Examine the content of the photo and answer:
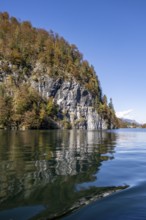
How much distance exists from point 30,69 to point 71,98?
28.7 meters

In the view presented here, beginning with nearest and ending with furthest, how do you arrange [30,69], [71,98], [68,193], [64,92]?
[68,193], [64,92], [71,98], [30,69]

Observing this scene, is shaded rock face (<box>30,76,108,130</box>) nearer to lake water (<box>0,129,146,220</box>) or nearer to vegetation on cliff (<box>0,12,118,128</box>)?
vegetation on cliff (<box>0,12,118,128</box>)

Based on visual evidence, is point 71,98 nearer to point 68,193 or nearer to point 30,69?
point 30,69

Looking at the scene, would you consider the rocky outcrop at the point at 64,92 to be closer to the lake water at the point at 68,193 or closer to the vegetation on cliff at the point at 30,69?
the vegetation on cliff at the point at 30,69

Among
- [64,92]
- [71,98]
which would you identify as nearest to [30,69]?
[64,92]

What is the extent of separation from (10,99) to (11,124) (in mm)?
13922

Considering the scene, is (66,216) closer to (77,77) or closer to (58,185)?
(58,185)

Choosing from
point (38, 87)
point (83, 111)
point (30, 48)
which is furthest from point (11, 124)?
point (30, 48)

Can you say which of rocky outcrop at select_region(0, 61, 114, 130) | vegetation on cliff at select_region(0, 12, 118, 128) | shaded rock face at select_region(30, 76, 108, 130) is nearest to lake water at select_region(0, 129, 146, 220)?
vegetation on cliff at select_region(0, 12, 118, 128)

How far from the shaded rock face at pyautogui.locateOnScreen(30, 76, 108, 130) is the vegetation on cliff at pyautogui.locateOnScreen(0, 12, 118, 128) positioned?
13.5ft

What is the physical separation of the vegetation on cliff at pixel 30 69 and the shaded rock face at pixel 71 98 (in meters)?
4.11

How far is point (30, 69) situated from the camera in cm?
14825

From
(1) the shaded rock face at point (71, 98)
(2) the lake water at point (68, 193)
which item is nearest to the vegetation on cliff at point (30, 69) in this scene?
(1) the shaded rock face at point (71, 98)

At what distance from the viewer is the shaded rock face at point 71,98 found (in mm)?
141750
